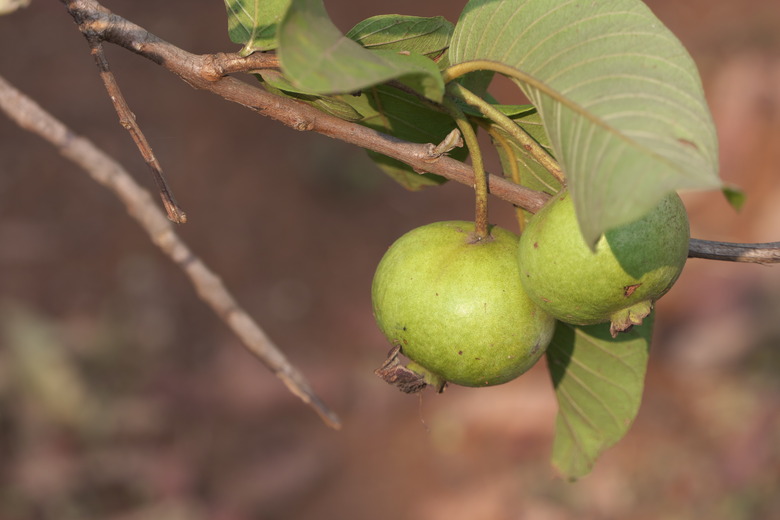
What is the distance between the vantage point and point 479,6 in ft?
3.01

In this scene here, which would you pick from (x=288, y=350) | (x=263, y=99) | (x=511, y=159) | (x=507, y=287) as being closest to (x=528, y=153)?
(x=511, y=159)

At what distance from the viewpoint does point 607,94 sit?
730 mm

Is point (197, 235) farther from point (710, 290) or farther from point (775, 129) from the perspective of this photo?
point (775, 129)

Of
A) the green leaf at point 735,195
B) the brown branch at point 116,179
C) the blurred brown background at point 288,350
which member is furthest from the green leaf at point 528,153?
the blurred brown background at point 288,350

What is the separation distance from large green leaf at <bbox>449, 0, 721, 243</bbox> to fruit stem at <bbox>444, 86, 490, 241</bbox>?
7 centimetres

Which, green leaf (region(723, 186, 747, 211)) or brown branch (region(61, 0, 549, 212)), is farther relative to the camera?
brown branch (region(61, 0, 549, 212))

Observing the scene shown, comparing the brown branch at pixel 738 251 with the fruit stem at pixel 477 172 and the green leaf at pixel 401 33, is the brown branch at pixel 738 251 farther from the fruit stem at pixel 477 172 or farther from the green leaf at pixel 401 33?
the green leaf at pixel 401 33

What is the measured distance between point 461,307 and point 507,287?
0.21 ft

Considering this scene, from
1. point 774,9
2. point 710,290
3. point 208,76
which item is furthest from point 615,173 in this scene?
point 774,9

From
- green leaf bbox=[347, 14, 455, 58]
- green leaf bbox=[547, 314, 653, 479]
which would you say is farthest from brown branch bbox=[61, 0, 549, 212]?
green leaf bbox=[547, 314, 653, 479]

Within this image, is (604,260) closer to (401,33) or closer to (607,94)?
(607,94)

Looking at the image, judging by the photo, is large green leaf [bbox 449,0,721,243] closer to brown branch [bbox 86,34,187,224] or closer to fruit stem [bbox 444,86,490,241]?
fruit stem [bbox 444,86,490,241]

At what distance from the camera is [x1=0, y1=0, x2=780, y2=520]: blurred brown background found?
3652mm

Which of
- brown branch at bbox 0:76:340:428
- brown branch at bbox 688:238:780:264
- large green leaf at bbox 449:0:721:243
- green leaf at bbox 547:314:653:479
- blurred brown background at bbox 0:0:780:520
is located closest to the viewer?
large green leaf at bbox 449:0:721:243
